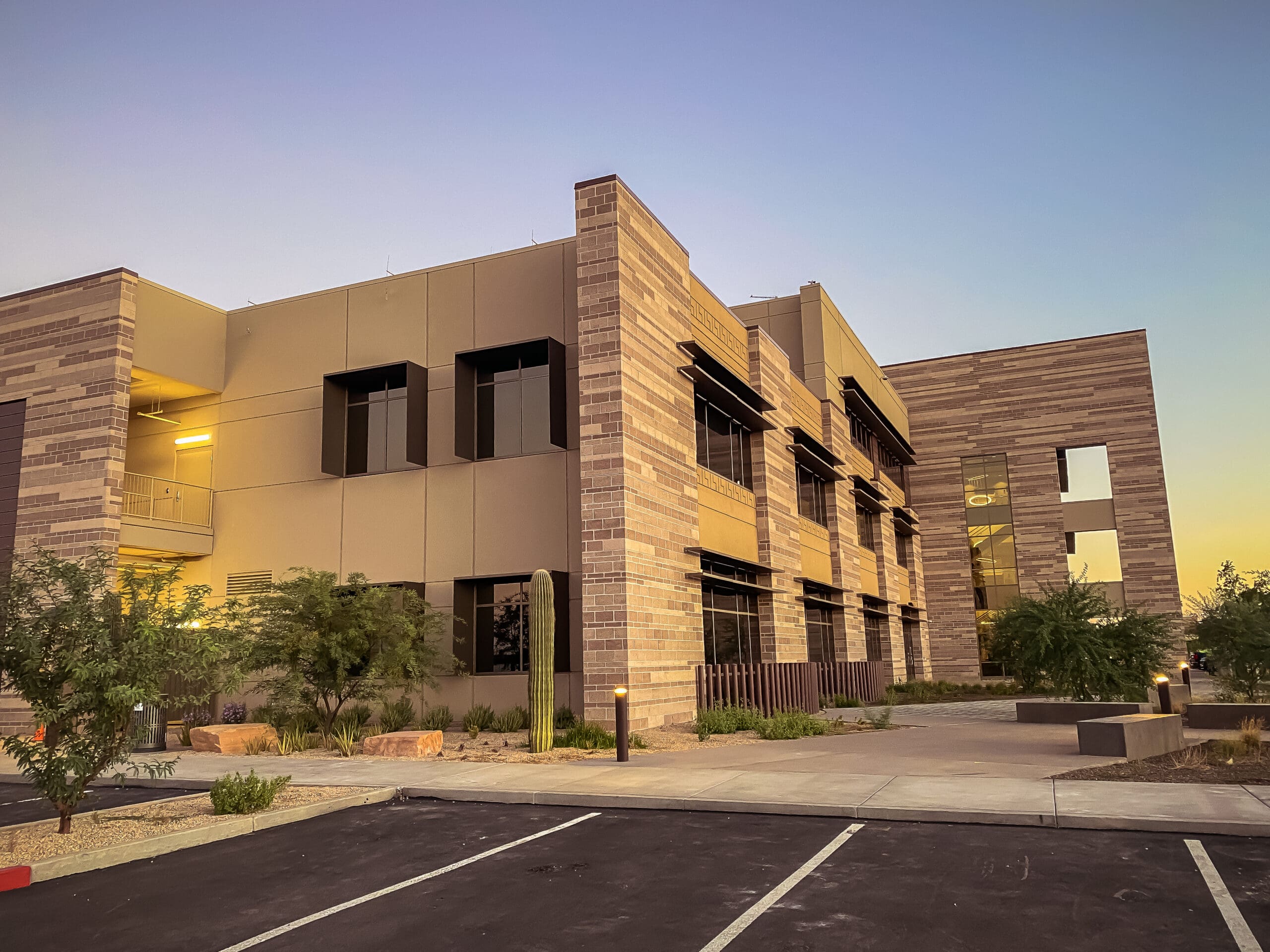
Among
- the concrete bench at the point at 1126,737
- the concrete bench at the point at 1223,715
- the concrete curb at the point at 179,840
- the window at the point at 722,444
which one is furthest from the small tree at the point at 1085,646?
the concrete curb at the point at 179,840

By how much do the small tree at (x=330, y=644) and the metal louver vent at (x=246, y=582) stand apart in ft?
16.0

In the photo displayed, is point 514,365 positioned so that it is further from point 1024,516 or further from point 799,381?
point 1024,516

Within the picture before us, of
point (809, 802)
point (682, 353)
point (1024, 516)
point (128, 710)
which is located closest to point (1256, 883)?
point (809, 802)

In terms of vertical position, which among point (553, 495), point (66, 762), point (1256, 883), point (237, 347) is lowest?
point (1256, 883)

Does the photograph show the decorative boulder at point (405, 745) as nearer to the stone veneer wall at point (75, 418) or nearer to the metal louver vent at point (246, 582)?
the metal louver vent at point (246, 582)

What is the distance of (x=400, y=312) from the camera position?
21969 mm

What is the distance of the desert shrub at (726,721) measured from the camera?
17.7 meters

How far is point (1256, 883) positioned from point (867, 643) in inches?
1141

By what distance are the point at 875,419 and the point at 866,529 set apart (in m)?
4.53

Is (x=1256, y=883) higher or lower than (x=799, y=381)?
lower

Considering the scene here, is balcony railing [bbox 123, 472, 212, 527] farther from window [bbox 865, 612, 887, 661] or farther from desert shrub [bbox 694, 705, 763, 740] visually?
window [bbox 865, 612, 887, 661]

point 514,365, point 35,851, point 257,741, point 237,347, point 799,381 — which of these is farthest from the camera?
point 799,381

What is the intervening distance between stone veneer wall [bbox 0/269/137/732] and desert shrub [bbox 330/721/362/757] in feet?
23.7

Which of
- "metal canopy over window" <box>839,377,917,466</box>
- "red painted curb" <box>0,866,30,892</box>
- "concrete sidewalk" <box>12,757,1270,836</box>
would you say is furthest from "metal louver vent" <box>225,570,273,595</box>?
"metal canopy over window" <box>839,377,917,466</box>
